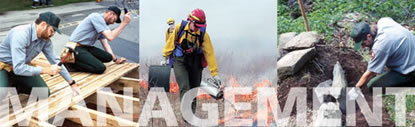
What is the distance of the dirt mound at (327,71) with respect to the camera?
3381mm

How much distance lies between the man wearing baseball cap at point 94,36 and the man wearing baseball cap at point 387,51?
2.16 metres

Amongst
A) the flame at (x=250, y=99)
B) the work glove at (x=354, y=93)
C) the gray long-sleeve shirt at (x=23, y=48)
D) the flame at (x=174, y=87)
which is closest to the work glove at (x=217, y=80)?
the flame at (x=250, y=99)

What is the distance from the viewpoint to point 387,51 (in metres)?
3.24

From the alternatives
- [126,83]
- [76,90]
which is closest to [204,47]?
[126,83]

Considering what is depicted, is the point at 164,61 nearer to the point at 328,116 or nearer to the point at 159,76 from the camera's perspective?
the point at 159,76

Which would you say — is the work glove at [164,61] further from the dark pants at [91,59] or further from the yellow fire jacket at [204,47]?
the dark pants at [91,59]

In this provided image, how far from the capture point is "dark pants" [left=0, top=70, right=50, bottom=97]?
10.1 ft

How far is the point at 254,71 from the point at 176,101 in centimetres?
83

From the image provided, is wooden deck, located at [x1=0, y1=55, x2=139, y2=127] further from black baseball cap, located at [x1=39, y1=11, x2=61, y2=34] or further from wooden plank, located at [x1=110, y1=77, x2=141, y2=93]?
black baseball cap, located at [x1=39, y1=11, x2=61, y2=34]

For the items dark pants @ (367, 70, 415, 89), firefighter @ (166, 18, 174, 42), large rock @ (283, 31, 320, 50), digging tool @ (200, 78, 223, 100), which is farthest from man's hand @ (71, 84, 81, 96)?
dark pants @ (367, 70, 415, 89)

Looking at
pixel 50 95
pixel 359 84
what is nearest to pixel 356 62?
pixel 359 84

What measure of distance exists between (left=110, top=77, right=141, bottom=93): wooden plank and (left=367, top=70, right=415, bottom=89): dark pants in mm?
2199

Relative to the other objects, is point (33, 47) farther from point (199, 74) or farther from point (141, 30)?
point (199, 74)

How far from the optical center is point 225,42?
11.4 feet
